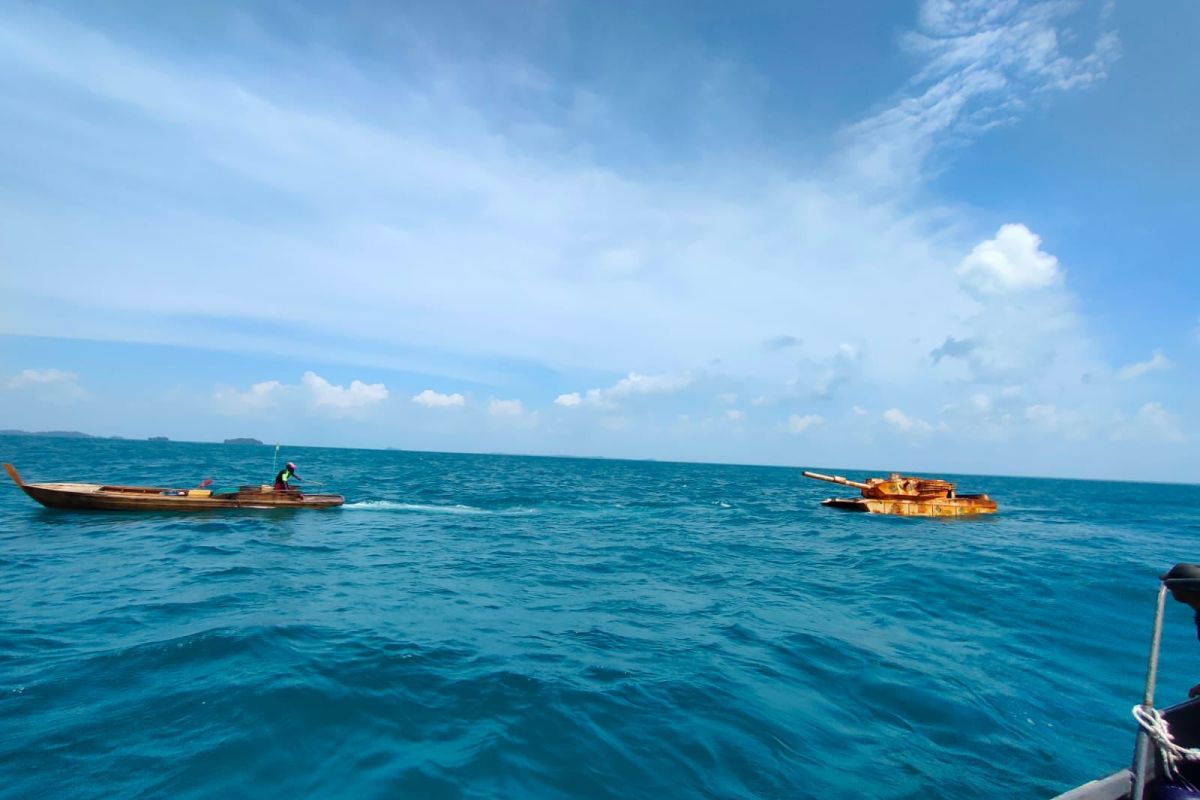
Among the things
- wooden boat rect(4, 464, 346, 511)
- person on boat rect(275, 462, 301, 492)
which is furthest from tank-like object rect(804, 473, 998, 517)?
person on boat rect(275, 462, 301, 492)

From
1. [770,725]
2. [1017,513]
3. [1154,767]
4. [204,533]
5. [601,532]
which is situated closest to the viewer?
[1154,767]

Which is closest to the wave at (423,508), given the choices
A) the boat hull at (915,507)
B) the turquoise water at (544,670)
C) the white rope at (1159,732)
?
the turquoise water at (544,670)

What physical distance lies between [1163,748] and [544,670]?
8098 millimetres

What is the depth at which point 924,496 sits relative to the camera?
134 ft

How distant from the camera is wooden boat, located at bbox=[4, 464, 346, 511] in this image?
24.5m

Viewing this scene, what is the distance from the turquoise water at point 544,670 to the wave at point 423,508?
10332 millimetres

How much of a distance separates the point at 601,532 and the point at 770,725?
744 inches

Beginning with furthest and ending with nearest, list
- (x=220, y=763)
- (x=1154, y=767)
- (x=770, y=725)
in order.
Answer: (x=770, y=725), (x=220, y=763), (x=1154, y=767)

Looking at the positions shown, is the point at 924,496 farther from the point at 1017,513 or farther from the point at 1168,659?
the point at 1168,659

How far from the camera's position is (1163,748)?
12.3 feet

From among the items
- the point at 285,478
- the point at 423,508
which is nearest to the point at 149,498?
the point at 285,478

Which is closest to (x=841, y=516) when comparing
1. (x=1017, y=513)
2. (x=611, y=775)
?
(x=1017, y=513)

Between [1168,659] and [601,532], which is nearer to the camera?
[1168,659]

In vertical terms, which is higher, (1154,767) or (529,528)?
(1154,767)
